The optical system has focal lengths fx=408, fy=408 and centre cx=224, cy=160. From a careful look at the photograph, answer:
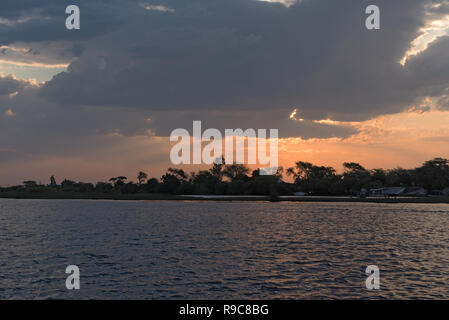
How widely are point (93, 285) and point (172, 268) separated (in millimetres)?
8391

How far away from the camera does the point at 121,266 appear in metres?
39.4

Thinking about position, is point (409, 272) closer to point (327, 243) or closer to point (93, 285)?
point (327, 243)

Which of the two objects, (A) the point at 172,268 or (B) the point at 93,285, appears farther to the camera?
(A) the point at 172,268

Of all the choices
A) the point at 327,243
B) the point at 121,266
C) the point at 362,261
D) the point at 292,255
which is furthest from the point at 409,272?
the point at 121,266

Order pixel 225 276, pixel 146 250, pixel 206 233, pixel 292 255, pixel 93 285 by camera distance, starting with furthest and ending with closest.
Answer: pixel 206 233, pixel 146 250, pixel 292 255, pixel 225 276, pixel 93 285

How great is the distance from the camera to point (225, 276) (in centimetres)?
3484

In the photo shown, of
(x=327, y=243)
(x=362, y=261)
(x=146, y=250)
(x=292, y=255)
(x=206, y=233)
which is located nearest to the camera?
(x=362, y=261)

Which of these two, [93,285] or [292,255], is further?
[292,255]

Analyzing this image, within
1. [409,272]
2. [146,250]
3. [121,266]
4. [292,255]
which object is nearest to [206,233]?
[146,250]

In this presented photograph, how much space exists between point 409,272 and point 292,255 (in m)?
13.2
